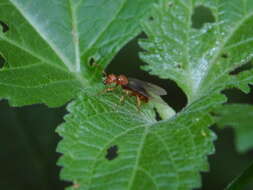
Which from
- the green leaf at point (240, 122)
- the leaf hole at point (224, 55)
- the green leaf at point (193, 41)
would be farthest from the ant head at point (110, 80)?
the green leaf at point (240, 122)

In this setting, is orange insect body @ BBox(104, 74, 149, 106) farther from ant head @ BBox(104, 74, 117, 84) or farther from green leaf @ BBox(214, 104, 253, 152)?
green leaf @ BBox(214, 104, 253, 152)

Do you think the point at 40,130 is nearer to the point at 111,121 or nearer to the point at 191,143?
the point at 111,121

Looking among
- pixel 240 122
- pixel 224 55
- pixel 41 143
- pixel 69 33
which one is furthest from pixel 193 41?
pixel 41 143

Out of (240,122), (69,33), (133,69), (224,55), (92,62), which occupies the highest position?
(69,33)

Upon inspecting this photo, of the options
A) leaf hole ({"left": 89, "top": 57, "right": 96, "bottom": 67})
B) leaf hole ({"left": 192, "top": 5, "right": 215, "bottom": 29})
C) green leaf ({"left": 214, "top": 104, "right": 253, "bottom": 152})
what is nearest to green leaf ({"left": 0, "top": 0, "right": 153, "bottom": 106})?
leaf hole ({"left": 89, "top": 57, "right": 96, "bottom": 67})

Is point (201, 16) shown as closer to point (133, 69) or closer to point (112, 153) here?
point (133, 69)

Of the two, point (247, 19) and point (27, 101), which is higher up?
point (27, 101)

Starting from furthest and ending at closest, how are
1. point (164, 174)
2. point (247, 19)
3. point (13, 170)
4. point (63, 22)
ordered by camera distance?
1. point (13, 170)
2. point (63, 22)
3. point (247, 19)
4. point (164, 174)

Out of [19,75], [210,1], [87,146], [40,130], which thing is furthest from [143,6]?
[40,130]
